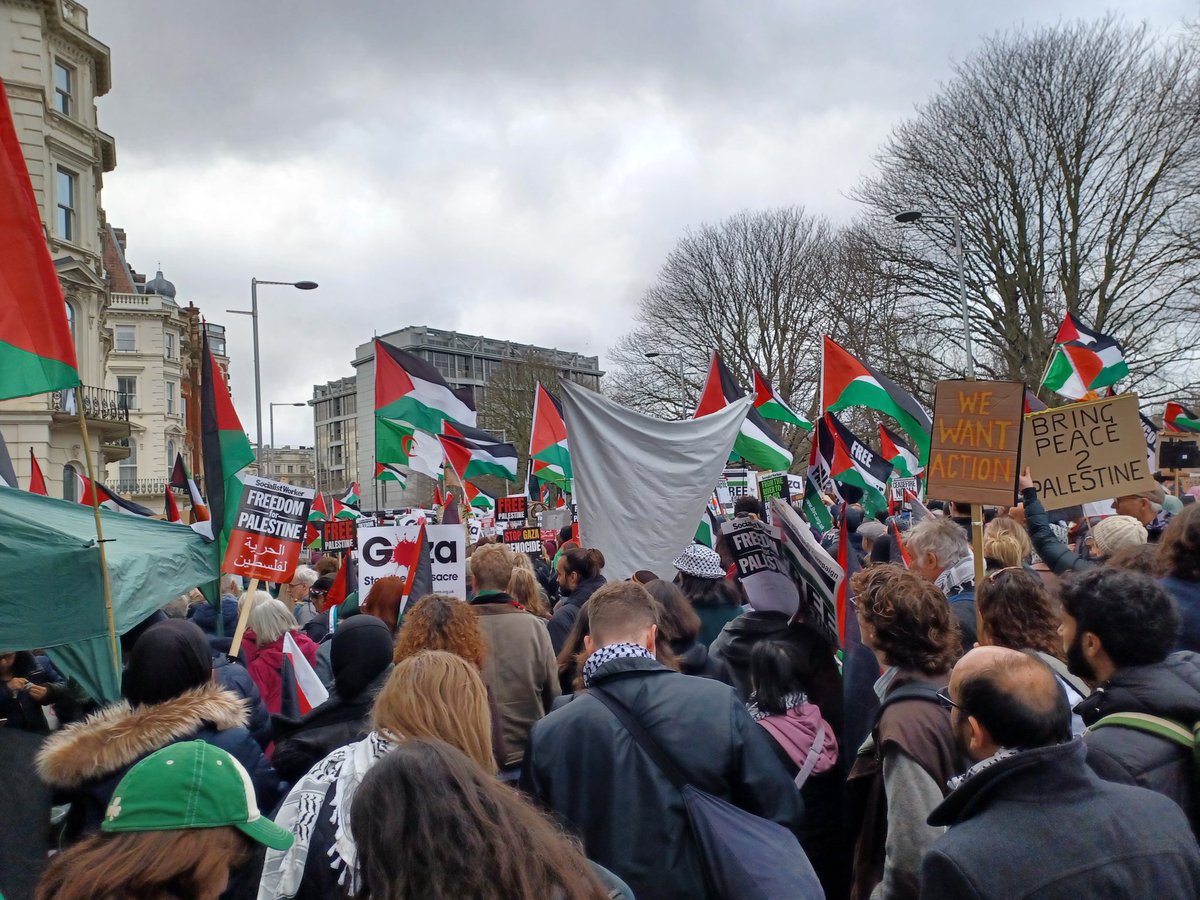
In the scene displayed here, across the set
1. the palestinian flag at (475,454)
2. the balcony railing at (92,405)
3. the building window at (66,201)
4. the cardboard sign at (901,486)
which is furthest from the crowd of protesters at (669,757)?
the building window at (66,201)

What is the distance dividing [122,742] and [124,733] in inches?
1.4

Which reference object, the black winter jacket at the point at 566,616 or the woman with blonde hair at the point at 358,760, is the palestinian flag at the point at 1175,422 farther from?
the woman with blonde hair at the point at 358,760

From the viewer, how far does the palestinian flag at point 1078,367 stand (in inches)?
467

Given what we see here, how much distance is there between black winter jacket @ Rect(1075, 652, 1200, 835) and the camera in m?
2.55

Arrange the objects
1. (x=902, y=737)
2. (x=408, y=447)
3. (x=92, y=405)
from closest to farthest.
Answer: (x=902, y=737) → (x=408, y=447) → (x=92, y=405)

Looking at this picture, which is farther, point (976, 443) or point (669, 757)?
point (976, 443)

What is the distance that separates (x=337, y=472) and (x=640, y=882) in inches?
4511

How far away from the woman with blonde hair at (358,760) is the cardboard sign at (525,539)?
28.4 feet

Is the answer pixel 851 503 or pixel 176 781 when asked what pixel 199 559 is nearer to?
pixel 176 781

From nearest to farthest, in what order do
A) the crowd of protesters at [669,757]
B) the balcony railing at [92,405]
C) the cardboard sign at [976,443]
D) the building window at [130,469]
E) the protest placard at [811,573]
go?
the crowd of protesters at [669,757] < the protest placard at [811,573] < the cardboard sign at [976,443] < the balcony railing at [92,405] < the building window at [130,469]

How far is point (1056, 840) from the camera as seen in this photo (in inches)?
80.6

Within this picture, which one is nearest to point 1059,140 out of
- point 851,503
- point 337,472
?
point 851,503

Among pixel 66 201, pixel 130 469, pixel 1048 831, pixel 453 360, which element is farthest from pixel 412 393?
pixel 453 360

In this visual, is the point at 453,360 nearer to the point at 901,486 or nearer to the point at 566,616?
the point at 901,486
